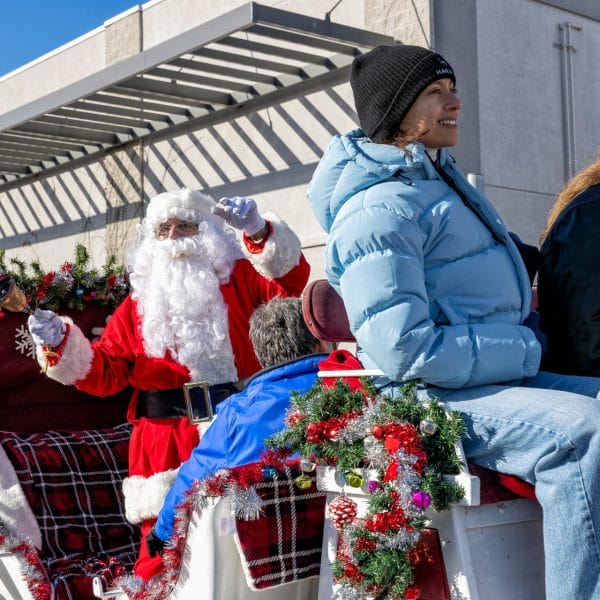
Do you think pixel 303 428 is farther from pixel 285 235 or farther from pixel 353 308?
pixel 285 235

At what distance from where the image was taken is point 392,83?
2850mm

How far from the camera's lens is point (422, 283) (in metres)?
2.56

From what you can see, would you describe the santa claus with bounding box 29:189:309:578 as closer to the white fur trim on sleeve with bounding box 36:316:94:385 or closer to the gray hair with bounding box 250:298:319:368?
the white fur trim on sleeve with bounding box 36:316:94:385

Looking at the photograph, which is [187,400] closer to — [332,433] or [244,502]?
[244,502]

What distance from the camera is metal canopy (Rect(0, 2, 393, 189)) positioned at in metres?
7.79

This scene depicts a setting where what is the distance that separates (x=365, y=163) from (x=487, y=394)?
2.40 feet

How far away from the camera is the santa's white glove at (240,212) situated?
4.23m

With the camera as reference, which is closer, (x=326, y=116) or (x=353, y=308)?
(x=353, y=308)

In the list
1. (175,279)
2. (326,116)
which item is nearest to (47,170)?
(326,116)

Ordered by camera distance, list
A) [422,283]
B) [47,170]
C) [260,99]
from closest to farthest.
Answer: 1. [422,283]
2. [260,99]
3. [47,170]

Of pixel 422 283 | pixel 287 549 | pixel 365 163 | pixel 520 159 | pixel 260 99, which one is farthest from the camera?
pixel 260 99

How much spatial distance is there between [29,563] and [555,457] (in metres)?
2.70

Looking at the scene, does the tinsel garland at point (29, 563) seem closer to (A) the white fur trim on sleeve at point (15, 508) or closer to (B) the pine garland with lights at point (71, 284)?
(A) the white fur trim on sleeve at point (15, 508)

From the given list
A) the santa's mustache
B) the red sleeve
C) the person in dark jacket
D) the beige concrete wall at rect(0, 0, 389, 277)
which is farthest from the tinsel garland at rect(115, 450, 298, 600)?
the beige concrete wall at rect(0, 0, 389, 277)
